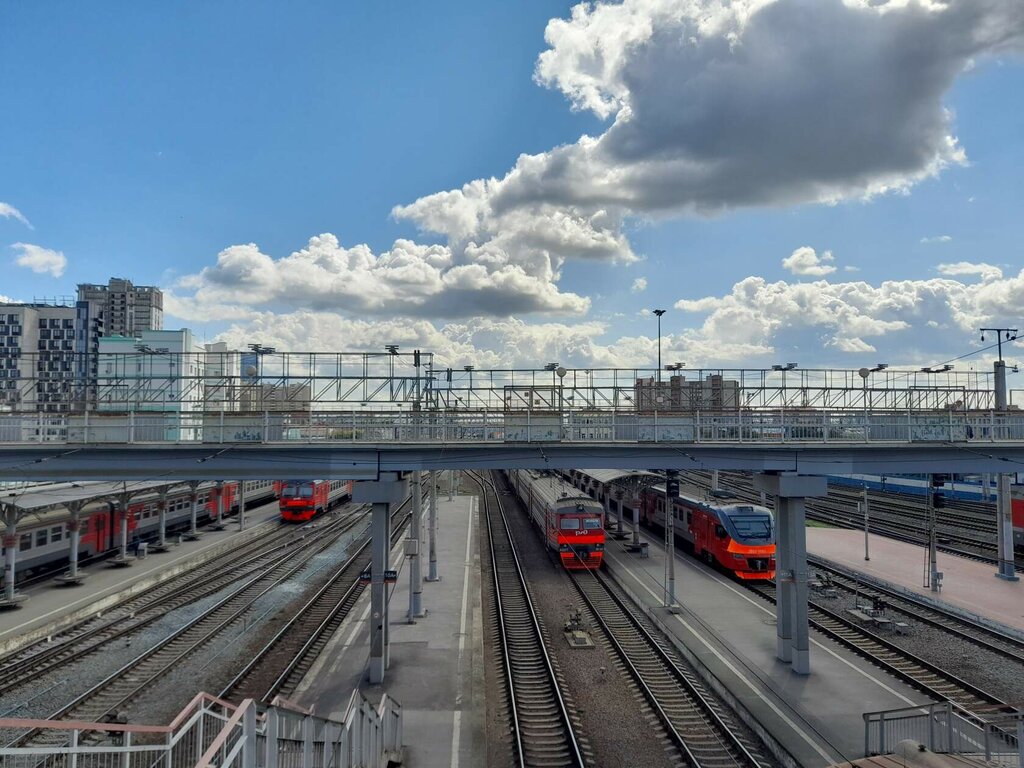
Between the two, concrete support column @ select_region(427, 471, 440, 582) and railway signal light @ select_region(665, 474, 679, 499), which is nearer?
railway signal light @ select_region(665, 474, 679, 499)

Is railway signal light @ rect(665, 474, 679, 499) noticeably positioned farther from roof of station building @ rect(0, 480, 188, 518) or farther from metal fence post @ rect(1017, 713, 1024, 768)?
roof of station building @ rect(0, 480, 188, 518)

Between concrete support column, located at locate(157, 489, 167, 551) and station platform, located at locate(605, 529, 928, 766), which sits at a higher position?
concrete support column, located at locate(157, 489, 167, 551)

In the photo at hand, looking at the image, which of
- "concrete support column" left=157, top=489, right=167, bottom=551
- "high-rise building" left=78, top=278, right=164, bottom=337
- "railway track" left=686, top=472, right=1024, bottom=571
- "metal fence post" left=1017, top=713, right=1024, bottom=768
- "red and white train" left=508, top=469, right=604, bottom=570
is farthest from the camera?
"high-rise building" left=78, top=278, right=164, bottom=337

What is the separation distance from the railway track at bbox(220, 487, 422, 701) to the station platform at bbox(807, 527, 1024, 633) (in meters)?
20.1

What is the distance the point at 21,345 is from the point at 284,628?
405 feet

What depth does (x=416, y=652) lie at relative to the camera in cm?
1856

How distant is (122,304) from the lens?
465 feet

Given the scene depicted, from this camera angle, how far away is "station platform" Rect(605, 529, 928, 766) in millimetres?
13375

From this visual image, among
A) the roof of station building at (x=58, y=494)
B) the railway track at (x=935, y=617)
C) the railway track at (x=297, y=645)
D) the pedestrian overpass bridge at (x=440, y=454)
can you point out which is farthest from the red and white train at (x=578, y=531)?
the roof of station building at (x=58, y=494)

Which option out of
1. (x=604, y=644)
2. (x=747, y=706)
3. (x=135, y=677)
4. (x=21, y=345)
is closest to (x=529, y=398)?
(x=604, y=644)

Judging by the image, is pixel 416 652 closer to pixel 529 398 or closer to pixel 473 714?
pixel 473 714

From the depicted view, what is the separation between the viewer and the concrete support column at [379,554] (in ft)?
53.7

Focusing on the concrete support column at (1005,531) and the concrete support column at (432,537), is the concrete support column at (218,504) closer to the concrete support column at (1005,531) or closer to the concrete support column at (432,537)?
the concrete support column at (432,537)

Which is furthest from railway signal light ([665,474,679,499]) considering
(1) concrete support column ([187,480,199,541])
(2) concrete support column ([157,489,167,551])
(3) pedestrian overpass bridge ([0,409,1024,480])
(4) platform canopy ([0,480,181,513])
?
(1) concrete support column ([187,480,199,541])
